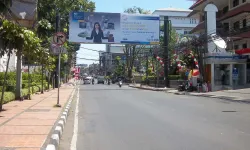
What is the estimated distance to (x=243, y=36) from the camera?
125ft

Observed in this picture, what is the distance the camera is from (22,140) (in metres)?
7.88

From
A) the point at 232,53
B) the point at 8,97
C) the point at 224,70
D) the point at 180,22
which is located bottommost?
the point at 8,97

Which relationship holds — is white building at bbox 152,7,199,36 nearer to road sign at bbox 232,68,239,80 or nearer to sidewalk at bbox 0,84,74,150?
road sign at bbox 232,68,239,80

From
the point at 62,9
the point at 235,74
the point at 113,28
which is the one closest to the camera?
the point at 62,9

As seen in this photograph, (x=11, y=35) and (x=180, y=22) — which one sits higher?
(x=180, y=22)

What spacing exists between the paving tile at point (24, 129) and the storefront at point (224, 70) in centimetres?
2770

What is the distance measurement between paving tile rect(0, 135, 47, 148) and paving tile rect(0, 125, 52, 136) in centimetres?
59

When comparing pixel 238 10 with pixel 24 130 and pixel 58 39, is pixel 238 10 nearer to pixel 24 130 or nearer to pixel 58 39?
pixel 58 39

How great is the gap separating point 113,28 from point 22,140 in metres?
32.1

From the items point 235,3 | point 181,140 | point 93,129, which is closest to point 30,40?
point 93,129

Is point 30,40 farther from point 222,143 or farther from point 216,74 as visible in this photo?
point 216,74

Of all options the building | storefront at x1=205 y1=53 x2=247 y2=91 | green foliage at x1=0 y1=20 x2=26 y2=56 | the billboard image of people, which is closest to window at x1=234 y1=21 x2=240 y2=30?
the building

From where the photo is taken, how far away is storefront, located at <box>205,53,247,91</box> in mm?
35438

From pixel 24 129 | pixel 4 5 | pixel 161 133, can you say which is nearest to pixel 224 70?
pixel 161 133
